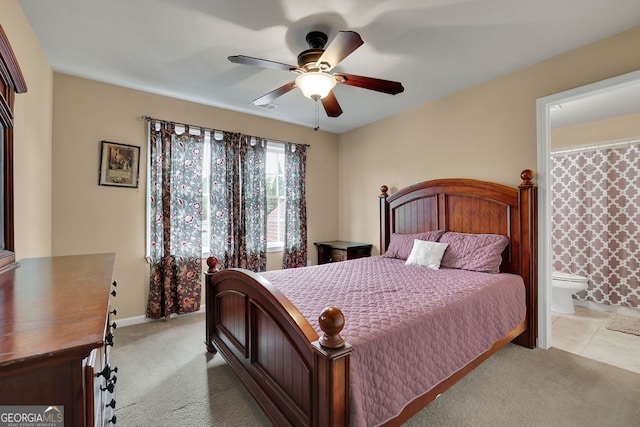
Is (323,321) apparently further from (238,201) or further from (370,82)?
(238,201)

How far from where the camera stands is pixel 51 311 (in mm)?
901

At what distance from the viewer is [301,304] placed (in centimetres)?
194

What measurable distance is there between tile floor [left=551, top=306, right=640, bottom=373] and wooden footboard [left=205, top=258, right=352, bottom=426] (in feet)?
8.79

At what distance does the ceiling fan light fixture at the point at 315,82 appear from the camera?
6.95 feet

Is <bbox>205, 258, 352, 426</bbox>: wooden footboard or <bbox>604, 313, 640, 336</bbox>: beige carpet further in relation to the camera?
<bbox>604, 313, 640, 336</bbox>: beige carpet

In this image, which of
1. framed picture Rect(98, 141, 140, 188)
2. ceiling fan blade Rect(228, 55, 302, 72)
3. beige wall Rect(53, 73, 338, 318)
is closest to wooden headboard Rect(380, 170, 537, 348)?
ceiling fan blade Rect(228, 55, 302, 72)

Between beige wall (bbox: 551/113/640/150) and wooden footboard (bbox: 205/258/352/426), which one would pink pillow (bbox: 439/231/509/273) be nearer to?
wooden footboard (bbox: 205/258/352/426)

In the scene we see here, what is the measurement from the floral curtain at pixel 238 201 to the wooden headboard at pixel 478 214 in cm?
177

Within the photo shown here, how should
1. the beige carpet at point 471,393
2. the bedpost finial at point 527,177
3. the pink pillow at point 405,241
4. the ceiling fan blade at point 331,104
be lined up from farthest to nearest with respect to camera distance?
the pink pillow at point 405,241 → the bedpost finial at point 527,177 → the ceiling fan blade at point 331,104 → the beige carpet at point 471,393

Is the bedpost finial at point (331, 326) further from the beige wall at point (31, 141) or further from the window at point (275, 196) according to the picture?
the window at point (275, 196)

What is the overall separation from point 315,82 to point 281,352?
5.96 feet

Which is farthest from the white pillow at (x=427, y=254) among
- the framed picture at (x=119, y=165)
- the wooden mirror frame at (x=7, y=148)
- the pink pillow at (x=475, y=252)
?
the framed picture at (x=119, y=165)

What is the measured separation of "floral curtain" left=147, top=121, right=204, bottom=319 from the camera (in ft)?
11.4

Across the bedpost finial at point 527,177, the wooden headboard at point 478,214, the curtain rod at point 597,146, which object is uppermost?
the curtain rod at point 597,146
